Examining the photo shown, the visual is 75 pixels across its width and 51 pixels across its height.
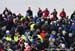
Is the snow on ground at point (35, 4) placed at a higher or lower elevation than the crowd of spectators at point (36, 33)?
higher

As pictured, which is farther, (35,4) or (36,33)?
(35,4)

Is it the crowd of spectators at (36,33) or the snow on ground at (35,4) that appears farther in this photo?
the snow on ground at (35,4)

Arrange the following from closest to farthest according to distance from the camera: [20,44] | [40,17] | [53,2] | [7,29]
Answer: [20,44] → [7,29] → [40,17] → [53,2]

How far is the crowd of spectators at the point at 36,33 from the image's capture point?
28859 millimetres

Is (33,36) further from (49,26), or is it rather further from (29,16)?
(29,16)

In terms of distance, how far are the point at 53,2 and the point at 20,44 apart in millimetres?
12231

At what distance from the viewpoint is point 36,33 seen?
98.3 ft

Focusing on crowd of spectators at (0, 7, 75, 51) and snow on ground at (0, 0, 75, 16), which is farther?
snow on ground at (0, 0, 75, 16)

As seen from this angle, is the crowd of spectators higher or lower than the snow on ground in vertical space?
lower

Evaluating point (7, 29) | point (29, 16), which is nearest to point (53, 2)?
point (29, 16)

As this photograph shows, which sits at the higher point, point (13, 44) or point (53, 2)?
point (53, 2)

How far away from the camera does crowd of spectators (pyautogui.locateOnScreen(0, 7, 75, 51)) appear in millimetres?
28859

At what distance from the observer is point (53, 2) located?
40.8 meters

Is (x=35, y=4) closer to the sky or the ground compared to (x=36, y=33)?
closer to the sky
